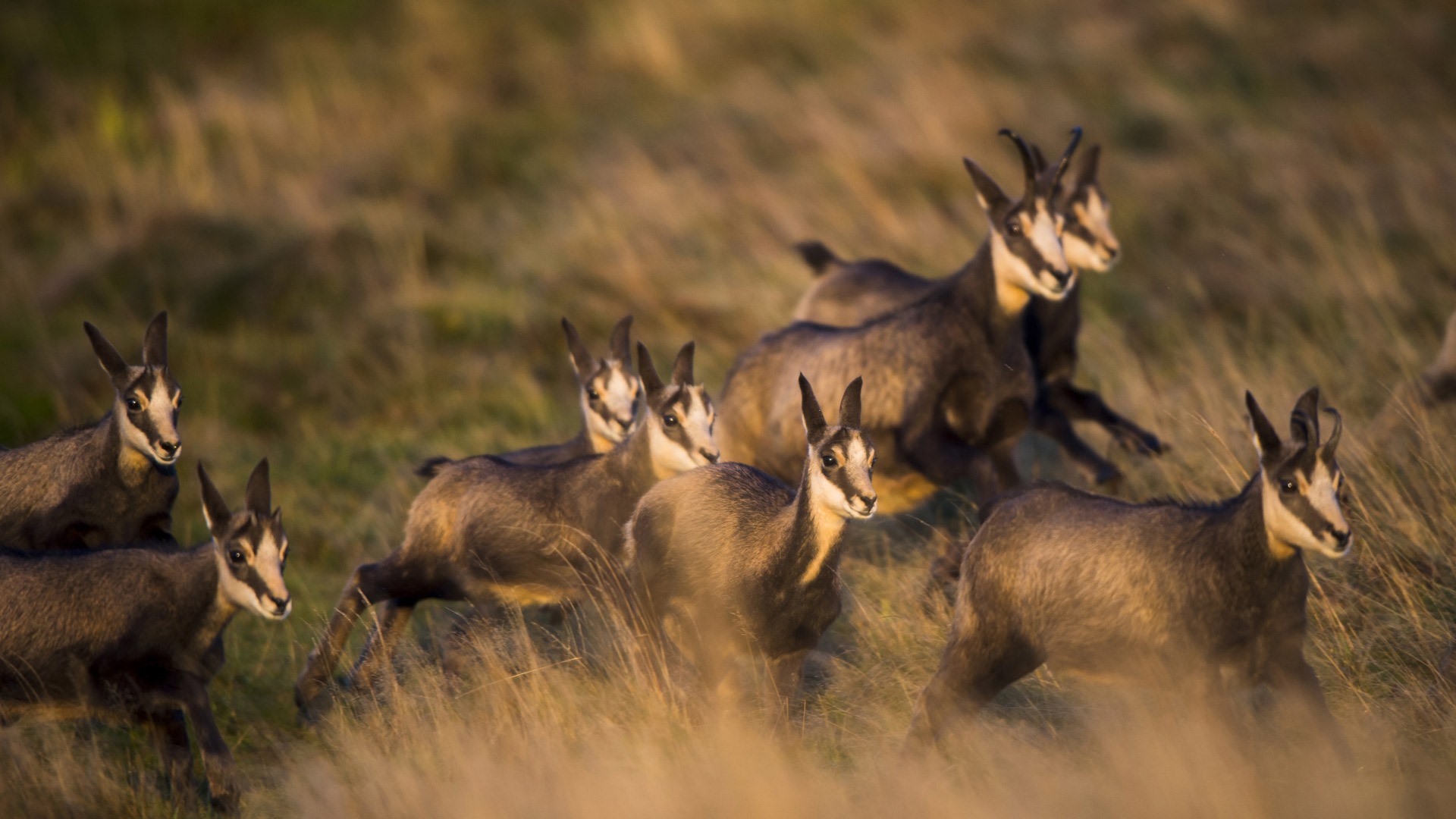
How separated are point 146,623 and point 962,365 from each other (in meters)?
4.75

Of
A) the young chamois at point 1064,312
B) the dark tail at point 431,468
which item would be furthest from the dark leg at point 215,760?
the young chamois at point 1064,312

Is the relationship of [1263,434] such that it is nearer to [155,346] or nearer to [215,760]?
[215,760]

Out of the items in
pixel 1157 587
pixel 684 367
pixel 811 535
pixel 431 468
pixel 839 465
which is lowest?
pixel 1157 587

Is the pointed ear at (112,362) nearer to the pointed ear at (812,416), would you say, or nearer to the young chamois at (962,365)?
the pointed ear at (812,416)

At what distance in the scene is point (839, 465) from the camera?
21.9ft

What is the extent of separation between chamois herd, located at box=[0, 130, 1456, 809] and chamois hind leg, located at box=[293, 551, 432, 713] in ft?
0.05

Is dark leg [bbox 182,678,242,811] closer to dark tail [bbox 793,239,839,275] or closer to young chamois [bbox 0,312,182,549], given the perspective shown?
young chamois [bbox 0,312,182,549]

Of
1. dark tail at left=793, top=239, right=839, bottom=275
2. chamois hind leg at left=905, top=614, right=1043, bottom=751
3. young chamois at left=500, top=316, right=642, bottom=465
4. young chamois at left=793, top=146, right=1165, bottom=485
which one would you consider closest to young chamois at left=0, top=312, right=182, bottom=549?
young chamois at left=500, top=316, right=642, bottom=465

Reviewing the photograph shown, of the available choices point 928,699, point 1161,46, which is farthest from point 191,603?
point 1161,46

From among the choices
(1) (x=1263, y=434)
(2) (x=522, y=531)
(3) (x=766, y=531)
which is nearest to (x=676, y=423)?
(2) (x=522, y=531)

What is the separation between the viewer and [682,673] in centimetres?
726

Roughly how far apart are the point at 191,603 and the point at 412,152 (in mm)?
12560

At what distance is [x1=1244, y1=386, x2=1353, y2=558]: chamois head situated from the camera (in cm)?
565

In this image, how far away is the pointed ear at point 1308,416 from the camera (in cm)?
582
